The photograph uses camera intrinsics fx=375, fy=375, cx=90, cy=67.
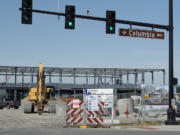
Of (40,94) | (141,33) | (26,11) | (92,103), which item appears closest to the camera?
(26,11)

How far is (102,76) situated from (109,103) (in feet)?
191

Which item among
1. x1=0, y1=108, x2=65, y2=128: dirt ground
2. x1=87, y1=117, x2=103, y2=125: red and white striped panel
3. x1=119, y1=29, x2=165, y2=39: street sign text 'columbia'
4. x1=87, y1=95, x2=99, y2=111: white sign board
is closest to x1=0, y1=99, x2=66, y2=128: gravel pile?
x1=0, y1=108, x2=65, y2=128: dirt ground

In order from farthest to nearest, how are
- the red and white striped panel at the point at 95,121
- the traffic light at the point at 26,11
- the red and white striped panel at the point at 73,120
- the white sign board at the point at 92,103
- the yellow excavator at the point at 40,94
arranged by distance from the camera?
the yellow excavator at the point at 40,94 → the white sign board at the point at 92,103 → the red and white striped panel at the point at 73,120 → the red and white striped panel at the point at 95,121 → the traffic light at the point at 26,11

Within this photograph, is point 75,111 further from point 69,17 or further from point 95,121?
point 69,17

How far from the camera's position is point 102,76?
3300 inches

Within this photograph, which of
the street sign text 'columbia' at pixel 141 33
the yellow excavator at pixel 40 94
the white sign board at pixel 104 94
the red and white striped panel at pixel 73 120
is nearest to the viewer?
the red and white striped panel at pixel 73 120

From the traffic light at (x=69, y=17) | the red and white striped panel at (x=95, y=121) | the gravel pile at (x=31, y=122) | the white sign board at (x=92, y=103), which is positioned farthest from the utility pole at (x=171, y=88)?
the gravel pile at (x=31, y=122)

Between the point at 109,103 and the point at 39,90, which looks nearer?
the point at 109,103

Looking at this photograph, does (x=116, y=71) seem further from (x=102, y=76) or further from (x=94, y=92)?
(x=94, y=92)

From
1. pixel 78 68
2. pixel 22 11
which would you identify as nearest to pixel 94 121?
pixel 22 11

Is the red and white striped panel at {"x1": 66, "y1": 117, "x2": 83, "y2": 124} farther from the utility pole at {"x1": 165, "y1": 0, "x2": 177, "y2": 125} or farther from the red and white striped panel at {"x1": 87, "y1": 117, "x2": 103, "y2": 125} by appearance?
the utility pole at {"x1": 165, "y1": 0, "x2": 177, "y2": 125}

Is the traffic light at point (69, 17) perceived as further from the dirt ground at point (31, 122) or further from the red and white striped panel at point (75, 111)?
the dirt ground at point (31, 122)

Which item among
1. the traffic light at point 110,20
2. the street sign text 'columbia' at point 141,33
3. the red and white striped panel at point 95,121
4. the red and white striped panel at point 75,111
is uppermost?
the traffic light at point 110,20

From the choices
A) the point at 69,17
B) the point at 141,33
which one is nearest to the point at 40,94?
the point at 141,33
